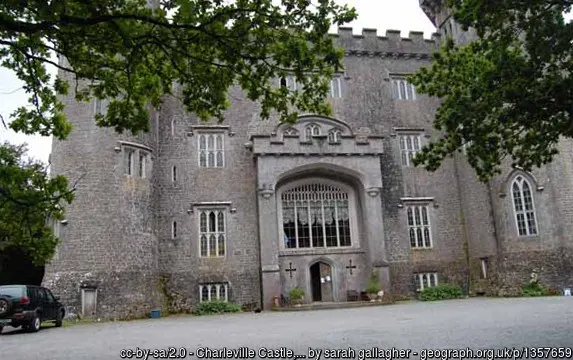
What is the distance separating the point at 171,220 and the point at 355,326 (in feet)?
39.0

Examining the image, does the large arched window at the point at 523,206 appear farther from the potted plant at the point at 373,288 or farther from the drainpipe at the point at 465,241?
the potted plant at the point at 373,288

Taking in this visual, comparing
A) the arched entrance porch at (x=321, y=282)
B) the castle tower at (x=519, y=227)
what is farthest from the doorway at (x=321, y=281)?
the castle tower at (x=519, y=227)

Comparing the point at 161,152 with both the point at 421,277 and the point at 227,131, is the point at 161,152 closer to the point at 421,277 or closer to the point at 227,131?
the point at 227,131

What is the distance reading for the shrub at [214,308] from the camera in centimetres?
2011

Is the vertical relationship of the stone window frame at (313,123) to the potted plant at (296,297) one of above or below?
above

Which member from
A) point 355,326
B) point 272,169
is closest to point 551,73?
point 355,326

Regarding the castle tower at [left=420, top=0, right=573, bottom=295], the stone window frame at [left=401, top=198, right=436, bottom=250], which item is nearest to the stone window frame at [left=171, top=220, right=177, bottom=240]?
the stone window frame at [left=401, top=198, right=436, bottom=250]

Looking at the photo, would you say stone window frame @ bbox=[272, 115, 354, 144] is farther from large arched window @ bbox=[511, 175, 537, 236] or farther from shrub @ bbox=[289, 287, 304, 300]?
large arched window @ bbox=[511, 175, 537, 236]

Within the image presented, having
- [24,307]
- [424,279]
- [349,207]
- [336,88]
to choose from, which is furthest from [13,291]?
[424,279]

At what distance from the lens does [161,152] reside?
2200cm

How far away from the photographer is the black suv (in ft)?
44.2

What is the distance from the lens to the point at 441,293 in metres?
22.2

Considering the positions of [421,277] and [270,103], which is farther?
[421,277]

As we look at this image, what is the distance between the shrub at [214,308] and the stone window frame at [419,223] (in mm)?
8881
